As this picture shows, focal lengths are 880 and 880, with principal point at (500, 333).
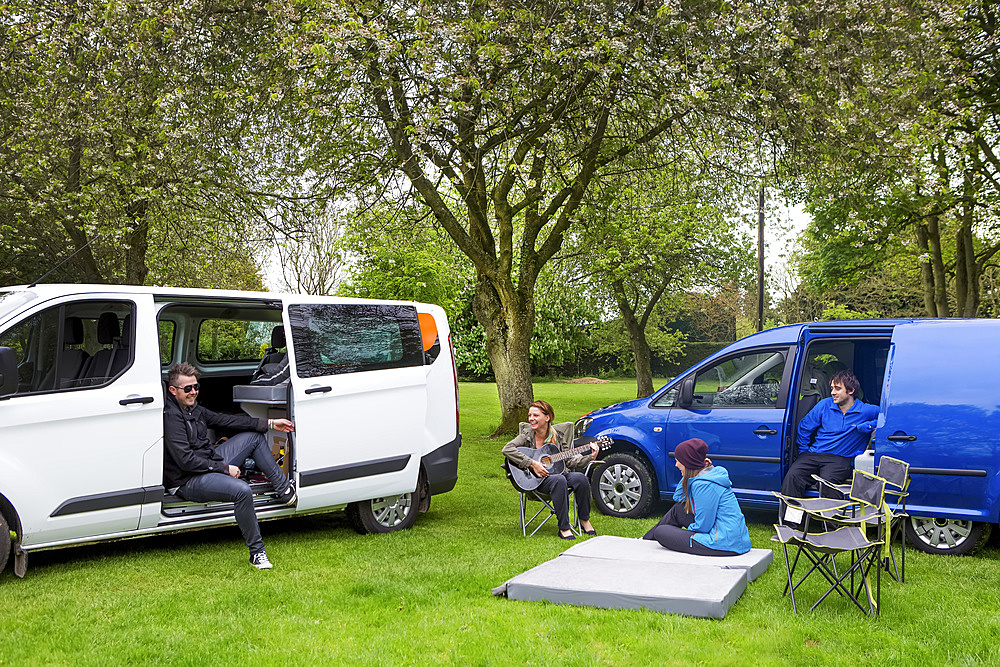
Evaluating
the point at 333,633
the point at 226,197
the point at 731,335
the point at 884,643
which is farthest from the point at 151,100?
the point at 731,335

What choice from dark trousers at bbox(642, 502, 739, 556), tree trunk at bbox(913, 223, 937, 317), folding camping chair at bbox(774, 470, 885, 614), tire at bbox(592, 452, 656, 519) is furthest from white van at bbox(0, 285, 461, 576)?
tree trunk at bbox(913, 223, 937, 317)

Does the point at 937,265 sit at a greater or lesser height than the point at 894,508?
greater

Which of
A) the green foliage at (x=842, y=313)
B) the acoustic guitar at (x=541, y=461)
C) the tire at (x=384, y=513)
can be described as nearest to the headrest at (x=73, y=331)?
the tire at (x=384, y=513)

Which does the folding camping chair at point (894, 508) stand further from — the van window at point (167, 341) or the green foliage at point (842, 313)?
the green foliage at point (842, 313)

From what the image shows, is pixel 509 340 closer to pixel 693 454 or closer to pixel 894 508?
pixel 693 454

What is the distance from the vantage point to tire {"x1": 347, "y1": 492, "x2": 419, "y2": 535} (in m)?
8.17

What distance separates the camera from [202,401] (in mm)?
8734

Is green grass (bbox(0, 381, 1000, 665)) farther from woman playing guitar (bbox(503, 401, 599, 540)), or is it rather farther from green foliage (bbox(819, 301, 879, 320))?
green foliage (bbox(819, 301, 879, 320))

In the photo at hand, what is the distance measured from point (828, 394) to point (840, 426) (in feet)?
2.85

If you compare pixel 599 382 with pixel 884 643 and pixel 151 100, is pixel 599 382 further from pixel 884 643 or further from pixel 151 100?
pixel 884 643

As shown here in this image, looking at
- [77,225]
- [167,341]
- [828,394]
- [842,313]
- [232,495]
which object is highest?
[77,225]

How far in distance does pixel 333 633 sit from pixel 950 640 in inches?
140

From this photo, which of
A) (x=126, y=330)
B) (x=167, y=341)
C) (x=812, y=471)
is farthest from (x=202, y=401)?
(x=812, y=471)

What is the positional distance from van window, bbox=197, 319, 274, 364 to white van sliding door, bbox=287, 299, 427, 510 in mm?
1140
